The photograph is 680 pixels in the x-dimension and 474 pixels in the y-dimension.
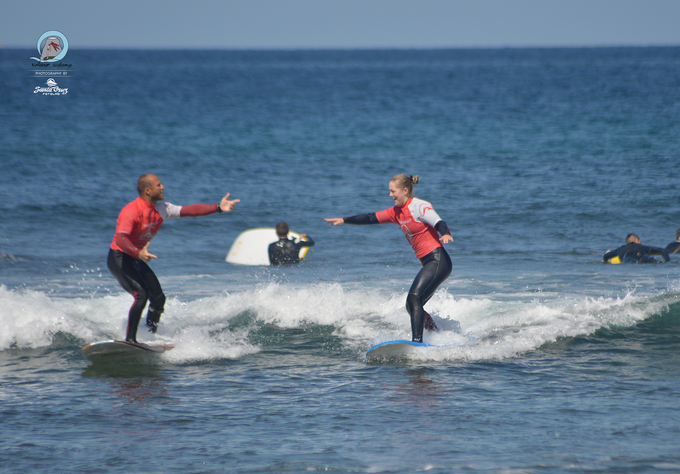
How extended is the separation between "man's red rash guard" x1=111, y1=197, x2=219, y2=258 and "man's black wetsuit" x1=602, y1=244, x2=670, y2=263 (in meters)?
9.42

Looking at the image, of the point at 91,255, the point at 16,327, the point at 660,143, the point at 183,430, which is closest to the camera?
the point at 183,430

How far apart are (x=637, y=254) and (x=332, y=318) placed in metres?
7.20

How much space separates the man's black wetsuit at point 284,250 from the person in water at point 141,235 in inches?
271

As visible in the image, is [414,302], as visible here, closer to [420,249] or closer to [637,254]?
[420,249]

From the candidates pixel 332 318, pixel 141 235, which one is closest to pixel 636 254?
pixel 332 318

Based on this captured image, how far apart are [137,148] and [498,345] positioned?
30.1 m

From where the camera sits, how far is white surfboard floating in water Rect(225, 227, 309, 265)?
15404 millimetres

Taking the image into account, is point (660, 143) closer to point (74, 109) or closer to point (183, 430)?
point (183, 430)

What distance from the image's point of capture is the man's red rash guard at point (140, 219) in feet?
25.6

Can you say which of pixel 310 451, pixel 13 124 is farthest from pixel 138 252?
pixel 13 124

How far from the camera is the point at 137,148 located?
3566cm

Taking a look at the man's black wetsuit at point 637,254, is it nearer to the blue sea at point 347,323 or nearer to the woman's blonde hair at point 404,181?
the blue sea at point 347,323

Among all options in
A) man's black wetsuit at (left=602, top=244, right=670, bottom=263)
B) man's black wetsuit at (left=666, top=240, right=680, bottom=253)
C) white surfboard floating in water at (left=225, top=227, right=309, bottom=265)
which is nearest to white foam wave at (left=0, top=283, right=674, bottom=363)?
man's black wetsuit at (left=602, top=244, right=670, bottom=263)

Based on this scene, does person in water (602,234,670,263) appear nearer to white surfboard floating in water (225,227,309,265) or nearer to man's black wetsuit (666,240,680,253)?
man's black wetsuit (666,240,680,253)
